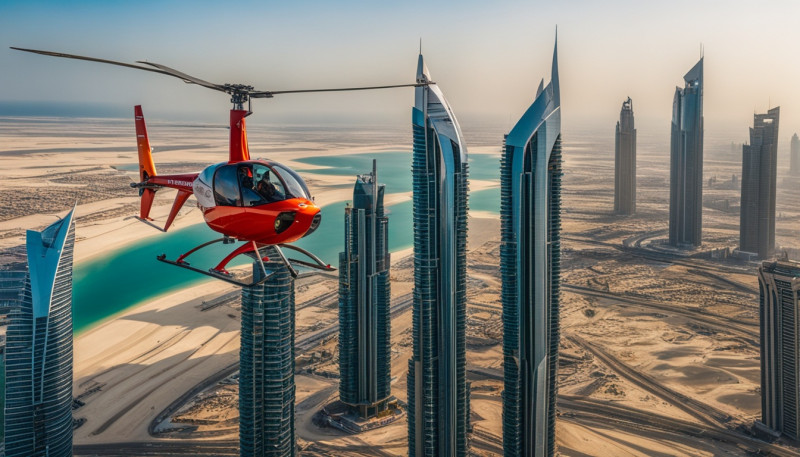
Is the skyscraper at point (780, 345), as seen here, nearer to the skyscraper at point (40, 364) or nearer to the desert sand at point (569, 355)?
the desert sand at point (569, 355)

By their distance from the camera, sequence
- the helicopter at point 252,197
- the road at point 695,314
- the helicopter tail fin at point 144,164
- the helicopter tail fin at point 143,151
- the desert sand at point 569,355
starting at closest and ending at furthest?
the helicopter at point 252,197, the helicopter tail fin at point 144,164, the helicopter tail fin at point 143,151, the desert sand at point 569,355, the road at point 695,314

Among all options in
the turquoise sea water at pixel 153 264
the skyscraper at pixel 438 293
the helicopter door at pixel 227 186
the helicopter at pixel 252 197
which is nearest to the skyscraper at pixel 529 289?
the skyscraper at pixel 438 293

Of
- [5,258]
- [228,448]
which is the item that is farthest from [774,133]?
[5,258]

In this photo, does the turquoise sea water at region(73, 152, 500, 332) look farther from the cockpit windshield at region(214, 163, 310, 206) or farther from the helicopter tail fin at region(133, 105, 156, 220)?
the cockpit windshield at region(214, 163, 310, 206)

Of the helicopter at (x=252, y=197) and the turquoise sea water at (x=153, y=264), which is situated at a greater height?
the helicopter at (x=252, y=197)

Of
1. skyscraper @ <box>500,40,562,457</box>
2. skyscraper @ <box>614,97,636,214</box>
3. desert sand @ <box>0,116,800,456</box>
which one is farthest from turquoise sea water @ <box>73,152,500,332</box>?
skyscraper @ <box>614,97,636,214</box>
